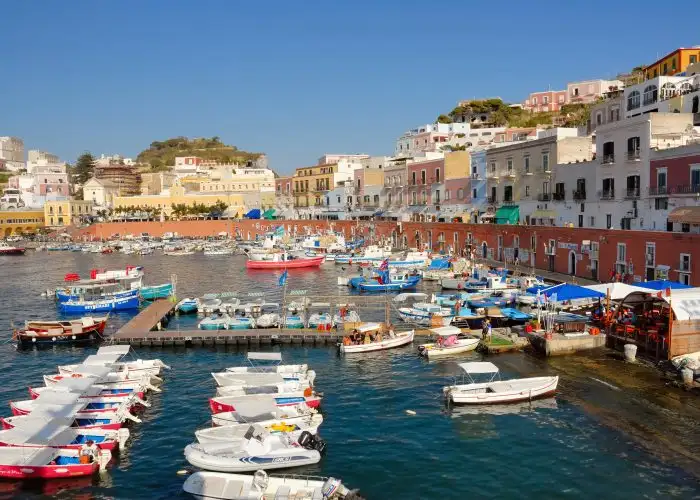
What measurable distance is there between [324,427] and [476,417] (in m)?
5.69

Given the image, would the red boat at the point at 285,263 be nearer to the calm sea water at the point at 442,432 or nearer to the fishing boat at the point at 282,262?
the fishing boat at the point at 282,262

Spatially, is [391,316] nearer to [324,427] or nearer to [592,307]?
[592,307]

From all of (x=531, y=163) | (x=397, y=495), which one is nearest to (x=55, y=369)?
(x=397, y=495)

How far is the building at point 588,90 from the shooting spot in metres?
109

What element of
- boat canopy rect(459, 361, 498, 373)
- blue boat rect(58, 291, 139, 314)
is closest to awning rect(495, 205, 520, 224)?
blue boat rect(58, 291, 139, 314)

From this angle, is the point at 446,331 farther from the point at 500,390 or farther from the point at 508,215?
the point at 508,215

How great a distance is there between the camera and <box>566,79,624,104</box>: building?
109 metres

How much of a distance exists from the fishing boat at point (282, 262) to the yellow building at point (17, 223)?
78.3 m

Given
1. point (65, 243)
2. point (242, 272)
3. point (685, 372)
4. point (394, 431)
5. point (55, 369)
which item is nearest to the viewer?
point (394, 431)

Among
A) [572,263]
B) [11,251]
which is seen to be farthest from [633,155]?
[11,251]

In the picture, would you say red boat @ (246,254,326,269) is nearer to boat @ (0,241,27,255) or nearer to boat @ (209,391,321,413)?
boat @ (209,391,321,413)

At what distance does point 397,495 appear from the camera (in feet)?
56.7

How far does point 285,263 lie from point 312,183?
5007cm

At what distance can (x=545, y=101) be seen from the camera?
119 meters
